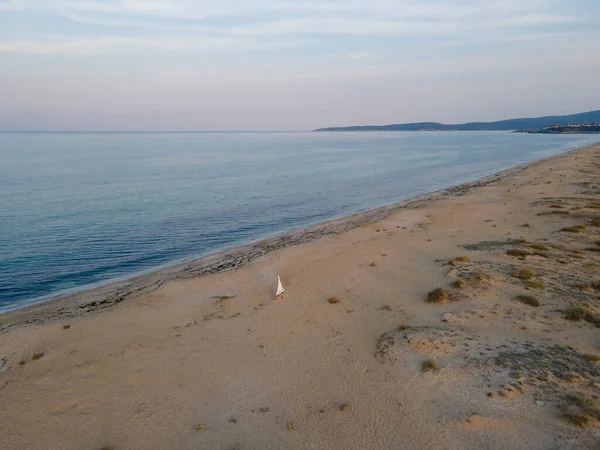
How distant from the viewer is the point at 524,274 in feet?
65.7

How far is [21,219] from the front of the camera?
1578 inches

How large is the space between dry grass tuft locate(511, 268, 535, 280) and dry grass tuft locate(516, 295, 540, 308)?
7.60ft

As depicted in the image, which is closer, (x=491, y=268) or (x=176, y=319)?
(x=176, y=319)

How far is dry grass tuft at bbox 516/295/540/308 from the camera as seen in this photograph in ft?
56.4

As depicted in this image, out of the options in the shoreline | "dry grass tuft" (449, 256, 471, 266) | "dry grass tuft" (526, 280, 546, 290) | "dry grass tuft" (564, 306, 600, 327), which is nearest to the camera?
"dry grass tuft" (564, 306, 600, 327)

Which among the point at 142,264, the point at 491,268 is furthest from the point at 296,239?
the point at 491,268

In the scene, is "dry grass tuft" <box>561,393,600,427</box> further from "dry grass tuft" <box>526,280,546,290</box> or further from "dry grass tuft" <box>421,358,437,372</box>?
"dry grass tuft" <box>526,280,546,290</box>

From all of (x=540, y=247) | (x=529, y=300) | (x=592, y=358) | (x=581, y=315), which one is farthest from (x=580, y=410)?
(x=540, y=247)

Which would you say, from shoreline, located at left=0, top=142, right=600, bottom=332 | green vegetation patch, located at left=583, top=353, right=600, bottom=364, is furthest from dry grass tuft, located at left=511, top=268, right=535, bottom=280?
shoreline, located at left=0, top=142, right=600, bottom=332

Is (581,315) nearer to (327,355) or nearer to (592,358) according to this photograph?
(592,358)

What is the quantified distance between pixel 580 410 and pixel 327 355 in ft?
24.5

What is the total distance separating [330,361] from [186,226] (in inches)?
1091

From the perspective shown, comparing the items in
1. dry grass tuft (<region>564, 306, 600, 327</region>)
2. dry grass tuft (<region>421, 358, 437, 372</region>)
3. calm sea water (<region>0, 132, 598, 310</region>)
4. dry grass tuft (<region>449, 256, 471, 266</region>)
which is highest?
dry grass tuft (<region>564, 306, 600, 327</region>)

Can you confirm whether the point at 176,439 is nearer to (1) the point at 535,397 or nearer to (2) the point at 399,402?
(2) the point at 399,402
